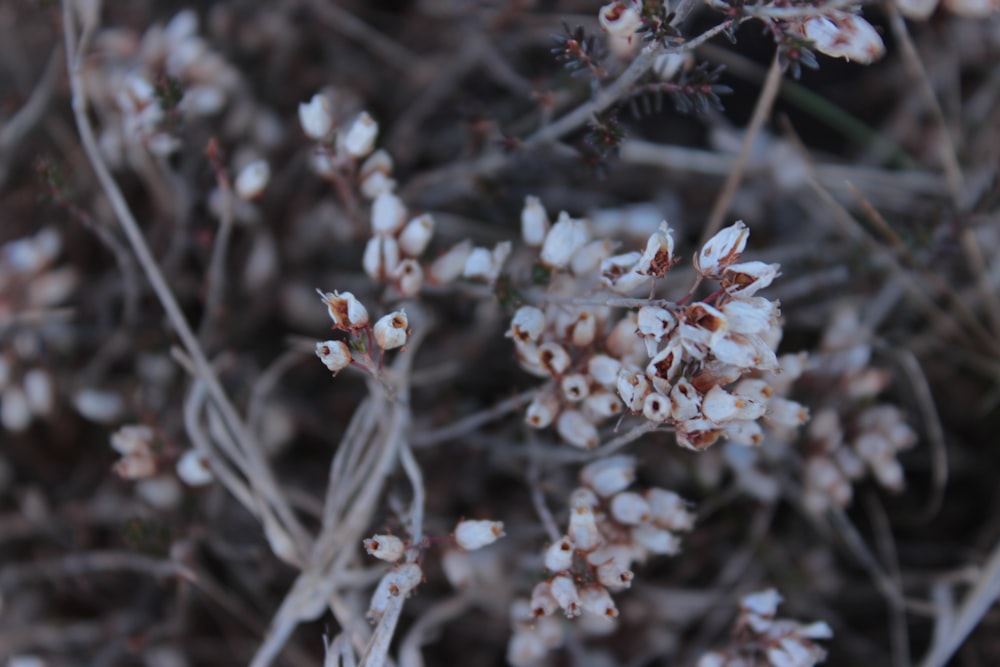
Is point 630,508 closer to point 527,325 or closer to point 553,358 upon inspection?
point 553,358

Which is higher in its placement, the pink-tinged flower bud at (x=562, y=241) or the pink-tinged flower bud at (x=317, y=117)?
the pink-tinged flower bud at (x=317, y=117)

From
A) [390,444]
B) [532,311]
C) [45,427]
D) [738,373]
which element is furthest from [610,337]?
[45,427]

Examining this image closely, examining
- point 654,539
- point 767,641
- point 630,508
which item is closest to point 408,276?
point 630,508

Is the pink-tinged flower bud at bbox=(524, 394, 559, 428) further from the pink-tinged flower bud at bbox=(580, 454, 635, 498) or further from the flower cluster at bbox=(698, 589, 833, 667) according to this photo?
the flower cluster at bbox=(698, 589, 833, 667)

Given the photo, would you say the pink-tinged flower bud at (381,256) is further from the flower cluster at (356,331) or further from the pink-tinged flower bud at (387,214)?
the flower cluster at (356,331)

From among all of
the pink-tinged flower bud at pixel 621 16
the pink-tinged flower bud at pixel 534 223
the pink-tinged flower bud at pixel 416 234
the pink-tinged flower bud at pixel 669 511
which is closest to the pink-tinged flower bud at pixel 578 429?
the pink-tinged flower bud at pixel 669 511

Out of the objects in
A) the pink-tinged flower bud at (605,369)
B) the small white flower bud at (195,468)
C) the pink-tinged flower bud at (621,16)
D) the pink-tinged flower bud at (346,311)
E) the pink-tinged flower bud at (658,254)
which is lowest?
the small white flower bud at (195,468)
